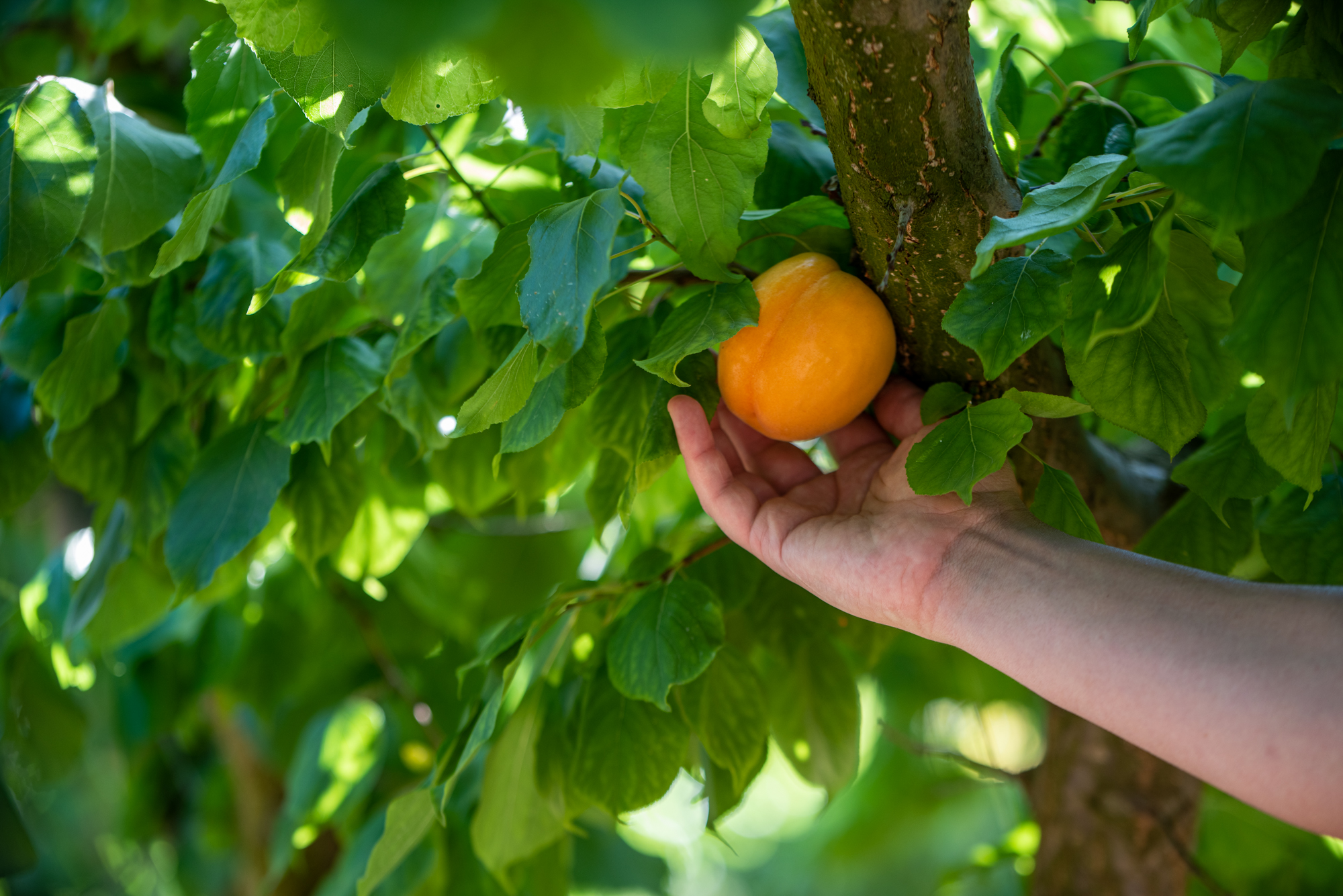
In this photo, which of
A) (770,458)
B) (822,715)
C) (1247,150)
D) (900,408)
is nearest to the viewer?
(1247,150)

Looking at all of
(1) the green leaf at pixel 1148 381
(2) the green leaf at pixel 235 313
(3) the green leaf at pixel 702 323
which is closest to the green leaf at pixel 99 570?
(2) the green leaf at pixel 235 313

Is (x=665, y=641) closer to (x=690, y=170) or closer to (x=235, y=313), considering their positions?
(x=690, y=170)

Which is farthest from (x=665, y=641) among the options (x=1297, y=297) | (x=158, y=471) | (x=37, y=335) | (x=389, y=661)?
(x=389, y=661)

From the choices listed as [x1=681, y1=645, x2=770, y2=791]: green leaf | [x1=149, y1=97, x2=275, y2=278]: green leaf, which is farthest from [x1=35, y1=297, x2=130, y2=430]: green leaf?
[x1=681, y1=645, x2=770, y2=791]: green leaf

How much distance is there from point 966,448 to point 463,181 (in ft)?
1.46

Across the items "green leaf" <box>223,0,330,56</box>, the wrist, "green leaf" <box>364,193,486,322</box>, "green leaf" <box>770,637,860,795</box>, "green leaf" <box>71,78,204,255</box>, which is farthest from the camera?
"green leaf" <box>770,637,860,795</box>

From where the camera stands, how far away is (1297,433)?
48cm

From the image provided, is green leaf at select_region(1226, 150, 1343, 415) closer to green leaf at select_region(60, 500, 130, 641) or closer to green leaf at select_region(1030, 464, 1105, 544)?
green leaf at select_region(1030, 464, 1105, 544)

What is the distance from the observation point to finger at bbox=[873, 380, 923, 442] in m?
0.68

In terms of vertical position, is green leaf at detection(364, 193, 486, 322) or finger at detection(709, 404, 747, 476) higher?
green leaf at detection(364, 193, 486, 322)

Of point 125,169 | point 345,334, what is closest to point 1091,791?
point 345,334

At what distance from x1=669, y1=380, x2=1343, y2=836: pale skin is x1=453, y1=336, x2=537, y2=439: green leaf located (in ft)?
0.44

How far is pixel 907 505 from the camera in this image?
2.20 ft

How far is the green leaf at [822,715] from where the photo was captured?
35.4 inches
